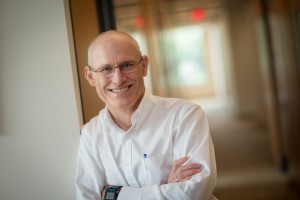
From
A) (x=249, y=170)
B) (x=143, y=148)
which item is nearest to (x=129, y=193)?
(x=143, y=148)

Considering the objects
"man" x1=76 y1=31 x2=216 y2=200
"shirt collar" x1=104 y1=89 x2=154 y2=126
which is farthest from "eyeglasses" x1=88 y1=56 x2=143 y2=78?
"shirt collar" x1=104 y1=89 x2=154 y2=126

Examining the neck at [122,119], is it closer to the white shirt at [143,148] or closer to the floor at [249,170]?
the white shirt at [143,148]

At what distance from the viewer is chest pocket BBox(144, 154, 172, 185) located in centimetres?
127

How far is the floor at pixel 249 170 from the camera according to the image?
9.00ft

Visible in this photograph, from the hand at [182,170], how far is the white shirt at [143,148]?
3cm

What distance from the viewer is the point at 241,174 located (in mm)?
3191

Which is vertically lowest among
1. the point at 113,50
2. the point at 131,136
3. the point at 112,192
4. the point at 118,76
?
the point at 112,192

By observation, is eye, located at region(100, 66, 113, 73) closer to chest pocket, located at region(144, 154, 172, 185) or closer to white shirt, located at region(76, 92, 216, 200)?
white shirt, located at region(76, 92, 216, 200)

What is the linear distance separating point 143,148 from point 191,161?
0.79 ft

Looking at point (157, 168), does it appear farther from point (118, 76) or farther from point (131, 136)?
point (118, 76)

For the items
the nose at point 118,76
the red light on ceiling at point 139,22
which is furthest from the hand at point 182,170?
the red light on ceiling at point 139,22

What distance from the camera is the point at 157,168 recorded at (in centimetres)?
126

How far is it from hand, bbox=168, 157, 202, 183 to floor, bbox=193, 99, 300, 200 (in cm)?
166

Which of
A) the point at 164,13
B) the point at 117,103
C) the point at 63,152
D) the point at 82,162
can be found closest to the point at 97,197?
the point at 82,162
